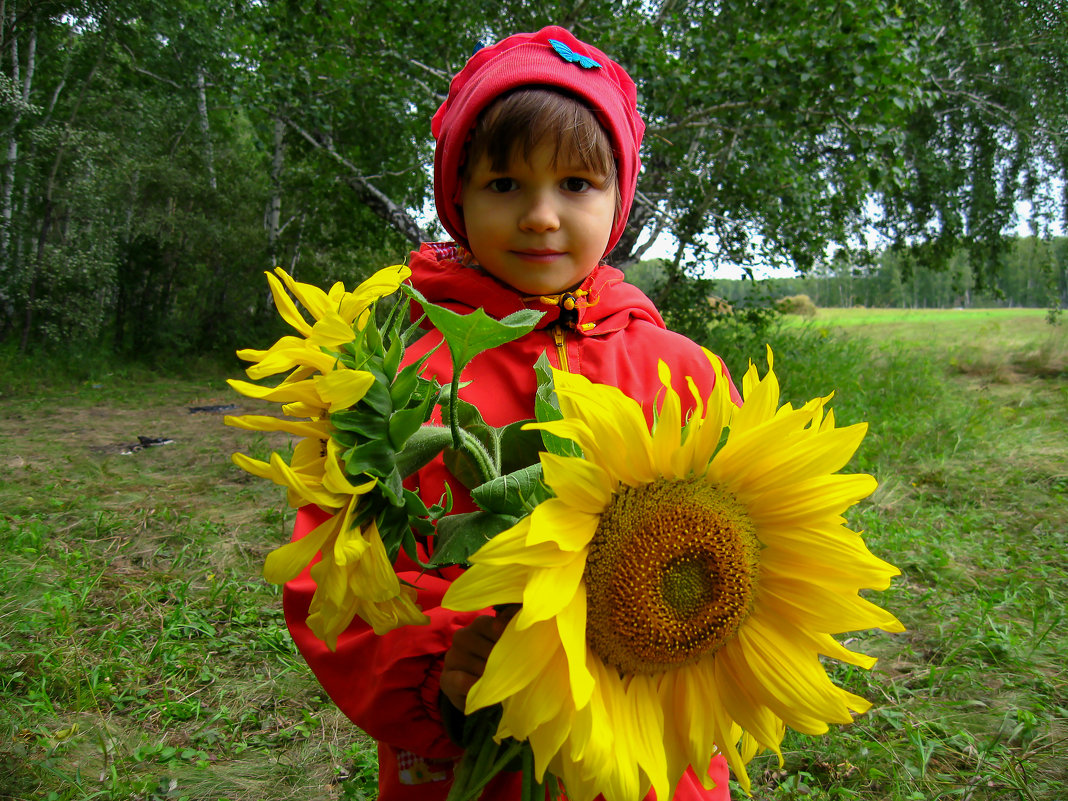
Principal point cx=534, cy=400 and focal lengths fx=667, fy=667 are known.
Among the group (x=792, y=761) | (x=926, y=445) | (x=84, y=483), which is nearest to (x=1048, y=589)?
(x=792, y=761)

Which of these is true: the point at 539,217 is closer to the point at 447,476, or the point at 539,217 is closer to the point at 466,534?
the point at 447,476

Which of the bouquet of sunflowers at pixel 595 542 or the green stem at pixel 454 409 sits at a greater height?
the green stem at pixel 454 409

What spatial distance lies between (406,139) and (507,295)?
7.91m

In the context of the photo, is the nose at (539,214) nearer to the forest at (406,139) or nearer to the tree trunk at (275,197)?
the forest at (406,139)

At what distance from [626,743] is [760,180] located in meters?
6.09

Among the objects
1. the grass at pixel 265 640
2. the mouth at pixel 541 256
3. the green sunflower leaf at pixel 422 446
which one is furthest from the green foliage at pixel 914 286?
the green sunflower leaf at pixel 422 446

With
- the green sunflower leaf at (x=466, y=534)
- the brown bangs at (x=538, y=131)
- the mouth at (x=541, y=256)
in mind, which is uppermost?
the brown bangs at (x=538, y=131)

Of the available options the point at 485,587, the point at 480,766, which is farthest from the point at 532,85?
the point at 480,766

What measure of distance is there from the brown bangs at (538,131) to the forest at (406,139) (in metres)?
4.42

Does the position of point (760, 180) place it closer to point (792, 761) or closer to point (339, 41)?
point (339, 41)

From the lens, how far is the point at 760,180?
5.89 m

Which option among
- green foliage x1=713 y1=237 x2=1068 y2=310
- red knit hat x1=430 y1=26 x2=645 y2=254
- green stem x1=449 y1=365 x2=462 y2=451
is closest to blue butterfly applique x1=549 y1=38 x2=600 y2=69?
red knit hat x1=430 y1=26 x2=645 y2=254

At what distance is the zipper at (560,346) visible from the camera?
116 centimetres

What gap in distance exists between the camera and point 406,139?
27.1 feet
